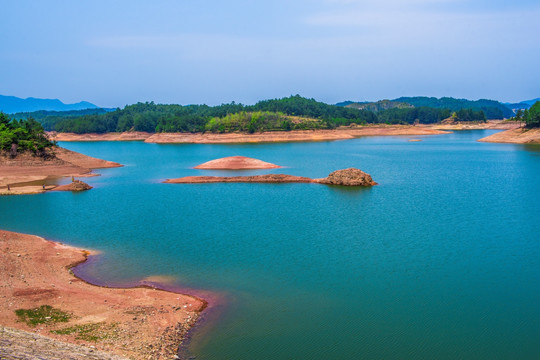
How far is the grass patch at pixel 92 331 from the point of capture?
13.8m

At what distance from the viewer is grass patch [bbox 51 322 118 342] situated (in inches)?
541

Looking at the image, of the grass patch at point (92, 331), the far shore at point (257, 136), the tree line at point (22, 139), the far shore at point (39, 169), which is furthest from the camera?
the far shore at point (257, 136)

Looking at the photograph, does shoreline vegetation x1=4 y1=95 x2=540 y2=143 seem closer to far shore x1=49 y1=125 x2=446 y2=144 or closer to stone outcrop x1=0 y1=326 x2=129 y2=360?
far shore x1=49 y1=125 x2=446 y2=144

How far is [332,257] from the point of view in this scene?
72.1 feet

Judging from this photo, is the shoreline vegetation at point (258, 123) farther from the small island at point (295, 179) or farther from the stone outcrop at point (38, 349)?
the stone outcrop at point (38, 349)

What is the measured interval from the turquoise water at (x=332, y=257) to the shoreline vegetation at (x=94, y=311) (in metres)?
1.05

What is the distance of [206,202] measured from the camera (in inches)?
1437

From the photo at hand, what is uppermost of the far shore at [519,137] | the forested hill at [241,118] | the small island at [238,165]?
the forested hill at [241,118]

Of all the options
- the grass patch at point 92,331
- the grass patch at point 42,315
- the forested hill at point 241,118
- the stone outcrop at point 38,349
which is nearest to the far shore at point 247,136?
the forested hill at point 241,118

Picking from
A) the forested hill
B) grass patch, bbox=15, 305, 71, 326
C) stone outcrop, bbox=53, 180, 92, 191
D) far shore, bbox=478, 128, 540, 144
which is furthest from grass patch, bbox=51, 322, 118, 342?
the forested hill

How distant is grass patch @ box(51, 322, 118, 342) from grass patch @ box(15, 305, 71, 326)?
34.0 inches

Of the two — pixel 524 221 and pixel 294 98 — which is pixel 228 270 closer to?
pixel 524 221

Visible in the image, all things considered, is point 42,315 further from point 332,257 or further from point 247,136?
point 247,136

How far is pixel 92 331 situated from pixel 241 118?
12092cm
